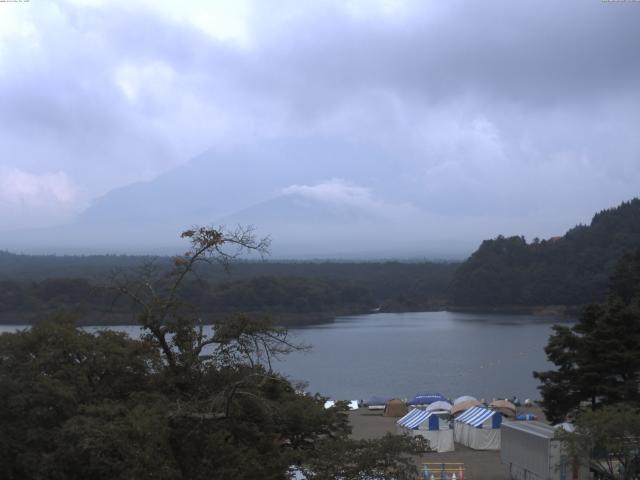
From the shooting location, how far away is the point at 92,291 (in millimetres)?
7047

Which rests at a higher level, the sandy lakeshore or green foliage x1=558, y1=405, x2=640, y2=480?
green foliage x1=558, y1=405, x2=640, y2=480

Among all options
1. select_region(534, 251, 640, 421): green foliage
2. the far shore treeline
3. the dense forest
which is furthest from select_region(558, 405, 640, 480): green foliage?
the far shore treeline

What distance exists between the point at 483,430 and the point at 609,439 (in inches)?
246

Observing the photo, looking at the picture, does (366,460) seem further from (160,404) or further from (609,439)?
(609,439)

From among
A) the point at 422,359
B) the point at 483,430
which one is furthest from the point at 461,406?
the point at 422,359

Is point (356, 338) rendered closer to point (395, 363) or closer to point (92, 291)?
point (395, 363)

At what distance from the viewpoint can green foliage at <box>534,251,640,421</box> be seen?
44.2 ft

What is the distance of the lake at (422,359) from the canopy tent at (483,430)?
3.59 metres

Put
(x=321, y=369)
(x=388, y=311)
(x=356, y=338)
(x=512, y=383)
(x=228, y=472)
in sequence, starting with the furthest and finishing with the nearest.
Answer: (x=388, y=311), (x=356, y=338), (x=321, y=369), (x=512, y=383), (x=228, y=472)

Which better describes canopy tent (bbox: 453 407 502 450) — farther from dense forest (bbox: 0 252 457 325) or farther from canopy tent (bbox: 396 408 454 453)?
dense forest (bbox: 0 252 457 325)

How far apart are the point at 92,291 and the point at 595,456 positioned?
20.8ft

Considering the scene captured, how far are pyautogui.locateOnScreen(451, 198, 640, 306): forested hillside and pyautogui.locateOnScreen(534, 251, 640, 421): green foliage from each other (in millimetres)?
45530

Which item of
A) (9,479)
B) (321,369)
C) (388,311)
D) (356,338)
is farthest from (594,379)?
(388,311)

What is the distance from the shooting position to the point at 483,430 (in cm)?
1524
